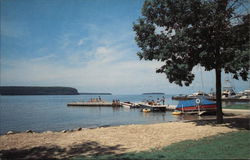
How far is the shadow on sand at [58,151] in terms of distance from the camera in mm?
9531

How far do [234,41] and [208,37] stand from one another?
70.6 inches

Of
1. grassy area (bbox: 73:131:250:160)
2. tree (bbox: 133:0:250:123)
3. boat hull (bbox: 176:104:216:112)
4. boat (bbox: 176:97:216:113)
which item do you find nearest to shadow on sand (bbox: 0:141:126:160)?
grassy area (bbox: 73:131:250:160)

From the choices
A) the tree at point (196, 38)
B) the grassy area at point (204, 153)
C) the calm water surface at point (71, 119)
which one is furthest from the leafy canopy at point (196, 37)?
the calm water surface at point (71, 119)

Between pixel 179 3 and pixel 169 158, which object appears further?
pixel 179 3

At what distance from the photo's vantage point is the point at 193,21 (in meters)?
14.9

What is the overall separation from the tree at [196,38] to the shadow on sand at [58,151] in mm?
7582

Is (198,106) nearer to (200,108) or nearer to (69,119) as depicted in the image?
(200,108)

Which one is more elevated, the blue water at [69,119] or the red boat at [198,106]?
the red boat at [198,106]

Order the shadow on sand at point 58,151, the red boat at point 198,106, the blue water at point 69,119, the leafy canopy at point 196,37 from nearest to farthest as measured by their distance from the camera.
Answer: the shadow on sand at point 58,151, the leafy canopy at point 196,37, the blue water at point 69,119, the red boat at point 198,106

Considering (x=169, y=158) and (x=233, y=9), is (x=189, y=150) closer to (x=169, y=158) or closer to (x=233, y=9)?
(x=169, y=158)

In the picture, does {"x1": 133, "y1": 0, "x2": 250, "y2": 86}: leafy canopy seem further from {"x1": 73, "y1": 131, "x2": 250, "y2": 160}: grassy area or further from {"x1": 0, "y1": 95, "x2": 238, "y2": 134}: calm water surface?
{"x1": 0, "y1": 95, "x2": 238, "y2": 134}: calm water surface

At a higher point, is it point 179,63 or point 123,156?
point 179,63

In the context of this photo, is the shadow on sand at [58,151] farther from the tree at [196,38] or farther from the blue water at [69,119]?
the blue water at [69,119]

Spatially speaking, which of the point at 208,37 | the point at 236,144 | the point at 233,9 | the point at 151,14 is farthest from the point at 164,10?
the point at 236,144
